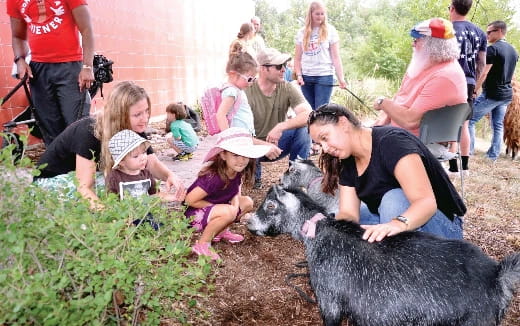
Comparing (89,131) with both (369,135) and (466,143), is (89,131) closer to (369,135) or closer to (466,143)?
(369,135)

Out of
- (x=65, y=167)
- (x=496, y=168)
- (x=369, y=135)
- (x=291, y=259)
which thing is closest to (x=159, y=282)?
(x=369, y=135)

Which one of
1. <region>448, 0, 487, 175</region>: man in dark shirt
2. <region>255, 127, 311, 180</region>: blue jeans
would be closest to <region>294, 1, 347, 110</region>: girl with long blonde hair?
<region>255, 127, 311, 180</region>: blue jeans

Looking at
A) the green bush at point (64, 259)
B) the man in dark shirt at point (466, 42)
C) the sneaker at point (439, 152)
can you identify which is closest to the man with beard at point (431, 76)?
the sneaker at point (439, 152)

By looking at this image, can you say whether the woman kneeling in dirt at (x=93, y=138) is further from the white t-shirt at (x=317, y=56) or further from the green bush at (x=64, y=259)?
the white t-shirt at (x=317, y=56)

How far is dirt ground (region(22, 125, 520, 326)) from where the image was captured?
9.65 feet

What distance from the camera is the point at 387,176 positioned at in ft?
9.06

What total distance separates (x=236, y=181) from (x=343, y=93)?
902cm

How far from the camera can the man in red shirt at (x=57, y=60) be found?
4332 millimetres

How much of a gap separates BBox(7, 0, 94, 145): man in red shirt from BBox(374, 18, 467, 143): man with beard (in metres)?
2.92

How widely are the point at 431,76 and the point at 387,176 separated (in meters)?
1.40

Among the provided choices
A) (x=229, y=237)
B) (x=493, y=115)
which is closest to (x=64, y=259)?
(x=229, y=237)

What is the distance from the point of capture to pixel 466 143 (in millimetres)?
5828

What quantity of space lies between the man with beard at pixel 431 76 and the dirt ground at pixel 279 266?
1334 mm

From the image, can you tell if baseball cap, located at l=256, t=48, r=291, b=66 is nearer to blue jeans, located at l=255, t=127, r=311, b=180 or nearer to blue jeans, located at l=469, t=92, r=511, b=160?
blue jeans, located at l=255, t=127, r=311, b=180
